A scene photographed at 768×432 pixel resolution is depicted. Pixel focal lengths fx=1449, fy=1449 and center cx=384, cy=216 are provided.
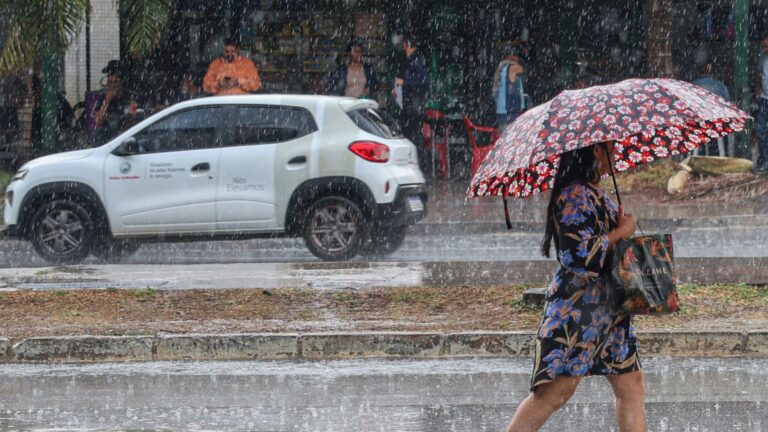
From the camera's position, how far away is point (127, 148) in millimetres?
13961

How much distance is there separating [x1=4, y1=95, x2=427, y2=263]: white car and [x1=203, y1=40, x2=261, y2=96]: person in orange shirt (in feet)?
18.7

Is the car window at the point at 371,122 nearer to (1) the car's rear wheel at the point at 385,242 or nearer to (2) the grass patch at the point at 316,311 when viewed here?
(1) the car's rear wheel at the point at 385,242

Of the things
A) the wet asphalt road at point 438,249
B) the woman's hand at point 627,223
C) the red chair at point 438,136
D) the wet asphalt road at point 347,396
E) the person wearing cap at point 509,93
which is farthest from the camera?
the red chair at point 438,136

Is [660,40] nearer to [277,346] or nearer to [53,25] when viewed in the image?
[53,25]

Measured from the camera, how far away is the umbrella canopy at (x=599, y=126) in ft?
17.4

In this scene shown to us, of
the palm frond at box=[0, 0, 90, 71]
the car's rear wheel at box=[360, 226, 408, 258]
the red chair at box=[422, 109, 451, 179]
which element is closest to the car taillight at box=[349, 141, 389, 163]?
the car's rear wheel at box=[360, 226, 408, 258]

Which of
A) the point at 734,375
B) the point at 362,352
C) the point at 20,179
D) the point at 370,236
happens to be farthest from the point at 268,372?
the point at 20,179

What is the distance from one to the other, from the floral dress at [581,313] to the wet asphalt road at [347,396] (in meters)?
1.51

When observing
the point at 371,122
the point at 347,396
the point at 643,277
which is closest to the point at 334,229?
the point at 371,122

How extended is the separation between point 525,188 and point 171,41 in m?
17.8

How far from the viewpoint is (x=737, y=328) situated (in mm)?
9148

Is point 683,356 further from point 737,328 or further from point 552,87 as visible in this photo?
point 552,87

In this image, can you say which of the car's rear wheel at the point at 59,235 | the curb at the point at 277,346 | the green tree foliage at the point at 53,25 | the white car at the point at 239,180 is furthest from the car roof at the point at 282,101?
the green tree foliage at the point at 53,25

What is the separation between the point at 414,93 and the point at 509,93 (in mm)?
1813
